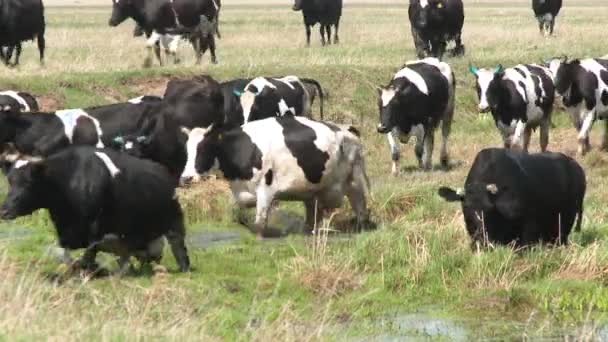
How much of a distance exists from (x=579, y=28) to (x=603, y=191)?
2402cm

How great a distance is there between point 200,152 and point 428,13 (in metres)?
15.2

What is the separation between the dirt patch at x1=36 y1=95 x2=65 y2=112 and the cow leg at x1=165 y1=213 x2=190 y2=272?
9801 mm

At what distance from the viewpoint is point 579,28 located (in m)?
40.2

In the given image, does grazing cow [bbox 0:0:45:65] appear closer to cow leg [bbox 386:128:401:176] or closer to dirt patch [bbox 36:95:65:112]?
dirt patch [bbox 36:95:65:112]

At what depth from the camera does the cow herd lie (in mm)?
11734

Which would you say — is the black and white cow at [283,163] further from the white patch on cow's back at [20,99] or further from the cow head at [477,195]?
the white patch on cow's back at [20,99]

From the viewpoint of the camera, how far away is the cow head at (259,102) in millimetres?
18797

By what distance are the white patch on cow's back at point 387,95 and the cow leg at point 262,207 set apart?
545cm

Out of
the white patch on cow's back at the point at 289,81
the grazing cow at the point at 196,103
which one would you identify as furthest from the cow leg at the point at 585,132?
the grazing cow at the point at 196,103

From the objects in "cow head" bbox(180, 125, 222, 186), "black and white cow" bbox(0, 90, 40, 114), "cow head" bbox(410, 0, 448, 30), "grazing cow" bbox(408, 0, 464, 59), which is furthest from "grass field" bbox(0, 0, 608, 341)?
"cow head" bbox(410, 0, 448, 30)

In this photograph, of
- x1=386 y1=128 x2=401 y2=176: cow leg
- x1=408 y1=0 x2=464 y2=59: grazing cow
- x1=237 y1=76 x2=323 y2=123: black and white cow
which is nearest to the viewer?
x1=237 y1=76 x2=323 y2=123: black and white cow

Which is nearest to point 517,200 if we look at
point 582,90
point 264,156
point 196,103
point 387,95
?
point 264,156

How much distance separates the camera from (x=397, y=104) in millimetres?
19938

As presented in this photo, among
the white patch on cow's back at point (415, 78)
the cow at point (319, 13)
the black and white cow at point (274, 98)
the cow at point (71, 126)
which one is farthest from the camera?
the cow at point (319, 13)
